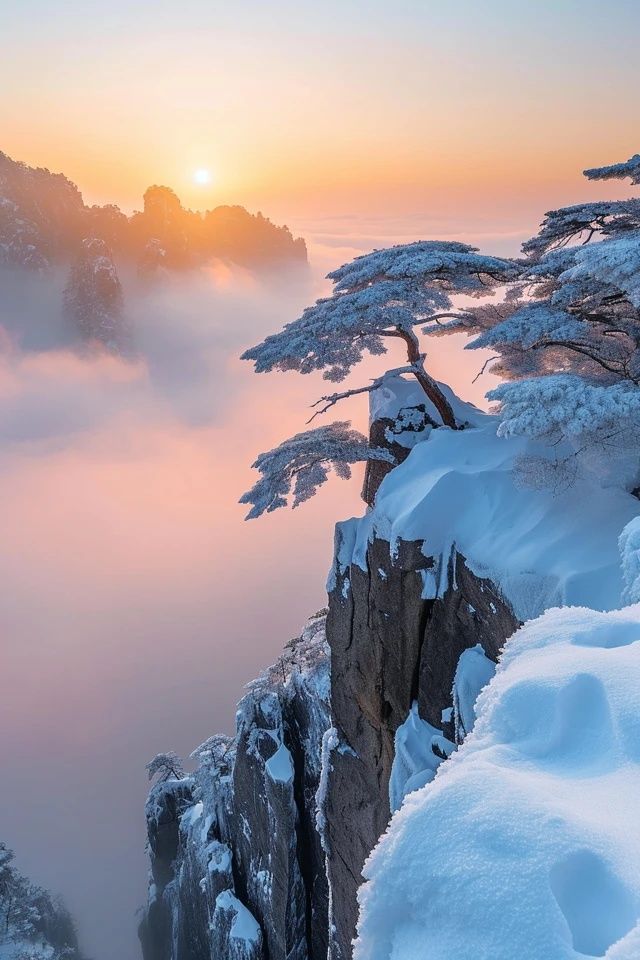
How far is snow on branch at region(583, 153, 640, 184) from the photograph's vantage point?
34.6 feet

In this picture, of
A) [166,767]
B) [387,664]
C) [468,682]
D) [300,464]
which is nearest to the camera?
[468,682]

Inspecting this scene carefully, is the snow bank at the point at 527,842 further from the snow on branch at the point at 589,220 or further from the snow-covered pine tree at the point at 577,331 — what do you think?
the snow on branch at the point at 589,220

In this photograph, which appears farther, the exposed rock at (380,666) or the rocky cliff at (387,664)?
the exposed rock at (380,666)

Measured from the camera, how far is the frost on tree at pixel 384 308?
10.9m

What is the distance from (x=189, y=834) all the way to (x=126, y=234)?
138 metres

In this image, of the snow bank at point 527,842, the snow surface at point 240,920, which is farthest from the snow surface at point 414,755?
the snow surface at point 240,920

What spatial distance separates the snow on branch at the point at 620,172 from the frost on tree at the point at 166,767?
1399 inches

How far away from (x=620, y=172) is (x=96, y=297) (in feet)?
453

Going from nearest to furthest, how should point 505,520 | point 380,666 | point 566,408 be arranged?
point 566,408, point 505,520, point 380,666

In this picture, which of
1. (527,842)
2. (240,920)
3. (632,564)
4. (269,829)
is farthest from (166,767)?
(527,842)

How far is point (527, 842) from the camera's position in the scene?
5.74 ft

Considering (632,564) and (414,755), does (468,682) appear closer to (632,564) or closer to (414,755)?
(414,755)

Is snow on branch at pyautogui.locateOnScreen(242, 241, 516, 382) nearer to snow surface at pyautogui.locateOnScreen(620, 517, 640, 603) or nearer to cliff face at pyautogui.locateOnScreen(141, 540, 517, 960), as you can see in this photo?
cliff face at pyautogui.locateOnScreen(141, 540, 517, 960)

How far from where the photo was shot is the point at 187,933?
2655 centimetres
